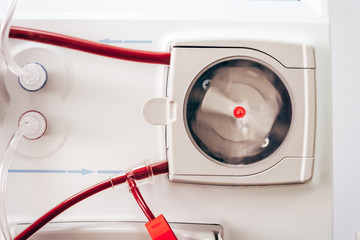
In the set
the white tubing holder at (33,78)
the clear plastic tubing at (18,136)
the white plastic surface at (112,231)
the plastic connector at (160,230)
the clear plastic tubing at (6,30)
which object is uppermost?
the clear plastic tubing at (6,30)

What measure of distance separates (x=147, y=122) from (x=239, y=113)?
0.16 metres

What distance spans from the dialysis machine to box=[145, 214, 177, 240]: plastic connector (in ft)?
0.23

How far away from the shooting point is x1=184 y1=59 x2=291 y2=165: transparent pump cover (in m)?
0.50

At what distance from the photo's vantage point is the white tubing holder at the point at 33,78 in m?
0.50

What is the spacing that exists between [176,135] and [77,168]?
19 cm

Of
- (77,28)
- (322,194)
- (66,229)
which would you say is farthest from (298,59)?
(66,229)

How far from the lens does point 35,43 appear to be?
52cm

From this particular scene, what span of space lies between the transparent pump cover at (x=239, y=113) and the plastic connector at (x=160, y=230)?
14 centimetres

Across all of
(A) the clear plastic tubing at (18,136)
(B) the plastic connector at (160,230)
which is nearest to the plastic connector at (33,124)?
(A) the clear plastic tubing at (18,136)

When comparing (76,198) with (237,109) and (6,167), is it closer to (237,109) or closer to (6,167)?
(6,167)

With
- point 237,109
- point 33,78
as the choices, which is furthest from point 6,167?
point 237,109

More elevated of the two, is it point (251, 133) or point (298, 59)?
point (298, 59)

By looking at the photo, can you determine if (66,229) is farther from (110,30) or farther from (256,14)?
(256,14)

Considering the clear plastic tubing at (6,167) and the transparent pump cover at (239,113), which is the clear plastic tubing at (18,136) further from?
the transparent pump cover at (239,113)
